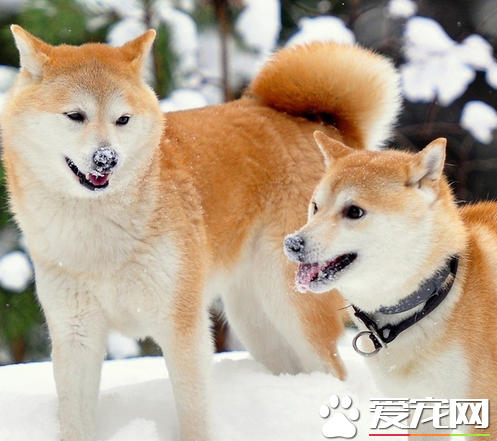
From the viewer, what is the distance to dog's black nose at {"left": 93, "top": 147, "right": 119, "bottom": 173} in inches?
106

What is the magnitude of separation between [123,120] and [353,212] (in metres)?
0.92

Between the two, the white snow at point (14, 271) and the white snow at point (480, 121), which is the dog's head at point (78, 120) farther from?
the white snow at point (480, 121)

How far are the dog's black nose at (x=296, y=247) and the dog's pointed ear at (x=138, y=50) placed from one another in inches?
40.1

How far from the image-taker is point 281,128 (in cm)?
374

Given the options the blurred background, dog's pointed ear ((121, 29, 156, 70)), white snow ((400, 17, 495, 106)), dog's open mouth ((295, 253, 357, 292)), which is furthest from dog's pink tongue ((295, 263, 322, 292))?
white snow ((400, 17, 495, 106))

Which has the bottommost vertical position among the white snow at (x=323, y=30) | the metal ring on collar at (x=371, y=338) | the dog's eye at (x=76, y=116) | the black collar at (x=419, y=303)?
the white snow at (x=323, y=30)

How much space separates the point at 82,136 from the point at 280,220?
113cm

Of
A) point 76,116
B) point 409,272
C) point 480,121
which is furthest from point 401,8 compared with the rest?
point 409,272

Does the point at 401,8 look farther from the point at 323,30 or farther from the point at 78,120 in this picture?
the point at 78,120

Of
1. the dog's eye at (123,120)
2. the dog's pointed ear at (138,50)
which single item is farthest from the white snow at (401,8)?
the dog's eye at (123,120)

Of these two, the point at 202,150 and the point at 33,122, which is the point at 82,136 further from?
the point at 202,150

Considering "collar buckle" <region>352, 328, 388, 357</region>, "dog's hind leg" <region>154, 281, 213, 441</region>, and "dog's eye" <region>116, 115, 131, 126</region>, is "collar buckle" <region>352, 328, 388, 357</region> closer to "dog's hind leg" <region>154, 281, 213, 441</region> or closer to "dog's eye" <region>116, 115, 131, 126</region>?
"dog's hind leg" <region>154, 281, 213, 441</region>

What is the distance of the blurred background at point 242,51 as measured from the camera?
5.50 metres

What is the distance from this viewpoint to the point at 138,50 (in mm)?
3102
